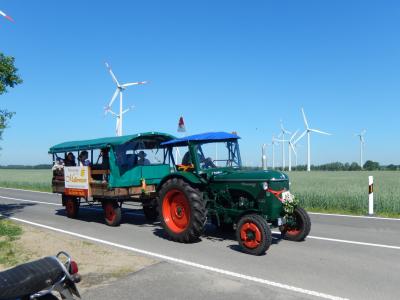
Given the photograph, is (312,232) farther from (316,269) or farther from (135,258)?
(135,258)

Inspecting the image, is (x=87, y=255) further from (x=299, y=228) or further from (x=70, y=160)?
(x=70, y=160)

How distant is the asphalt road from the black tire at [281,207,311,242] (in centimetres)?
20

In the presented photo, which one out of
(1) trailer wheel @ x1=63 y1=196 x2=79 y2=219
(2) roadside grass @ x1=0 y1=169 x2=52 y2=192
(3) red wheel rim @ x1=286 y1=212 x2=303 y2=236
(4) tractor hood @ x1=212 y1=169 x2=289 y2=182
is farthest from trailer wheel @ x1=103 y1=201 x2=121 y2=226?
(2) roadside grass @ x1=0 y1=169 x2=52 y2=192

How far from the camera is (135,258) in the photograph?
746cm

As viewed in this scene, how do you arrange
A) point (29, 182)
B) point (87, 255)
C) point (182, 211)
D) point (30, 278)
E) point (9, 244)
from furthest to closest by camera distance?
1. point (29, 182)
2. point (182, 211)
3. point (9, 244)
4. point (87, 255)
5. point (30, 278)

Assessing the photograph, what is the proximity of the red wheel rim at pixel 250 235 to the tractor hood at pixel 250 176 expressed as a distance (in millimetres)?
915

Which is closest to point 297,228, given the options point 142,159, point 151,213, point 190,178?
point 190,178

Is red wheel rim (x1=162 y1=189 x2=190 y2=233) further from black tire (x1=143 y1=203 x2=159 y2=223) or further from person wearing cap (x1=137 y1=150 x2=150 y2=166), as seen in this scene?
person wearing cap (x1=137 y1=150 x2=150 y2=166)

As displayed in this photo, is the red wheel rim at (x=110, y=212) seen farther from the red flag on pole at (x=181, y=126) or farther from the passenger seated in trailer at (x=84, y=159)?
the red flag on pole at (x=181, y=126)

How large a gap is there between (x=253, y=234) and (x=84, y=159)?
271 inches

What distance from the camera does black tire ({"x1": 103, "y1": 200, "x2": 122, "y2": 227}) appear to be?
37.9ft

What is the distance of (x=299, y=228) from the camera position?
29.1 feet

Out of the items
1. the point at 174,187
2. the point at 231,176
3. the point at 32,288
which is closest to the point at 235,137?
the point at 231,176

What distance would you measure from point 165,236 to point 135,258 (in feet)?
7.91
